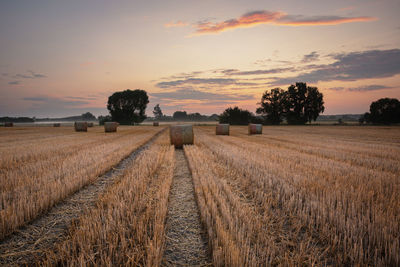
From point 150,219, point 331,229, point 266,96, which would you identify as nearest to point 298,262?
point 331,229

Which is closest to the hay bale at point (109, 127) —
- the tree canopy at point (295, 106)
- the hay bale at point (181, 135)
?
the hay bale at point (181, 135)

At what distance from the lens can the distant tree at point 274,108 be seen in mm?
62500

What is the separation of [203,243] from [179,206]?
132cm

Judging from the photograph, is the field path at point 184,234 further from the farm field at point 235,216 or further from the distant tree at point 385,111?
the distant tree at point 385,111

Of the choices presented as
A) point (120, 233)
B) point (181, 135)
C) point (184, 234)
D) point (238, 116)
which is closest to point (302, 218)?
point (184, 234)

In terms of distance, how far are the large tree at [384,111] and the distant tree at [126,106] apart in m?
74.2

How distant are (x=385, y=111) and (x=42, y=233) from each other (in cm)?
8505

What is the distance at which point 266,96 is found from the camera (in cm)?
6519

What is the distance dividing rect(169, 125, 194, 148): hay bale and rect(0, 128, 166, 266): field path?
844cm

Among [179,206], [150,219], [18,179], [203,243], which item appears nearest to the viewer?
[203,243]

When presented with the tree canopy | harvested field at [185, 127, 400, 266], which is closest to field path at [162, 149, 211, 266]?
harvested field at [185, 127, 400, 266]

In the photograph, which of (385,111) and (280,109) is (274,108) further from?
(385,111)

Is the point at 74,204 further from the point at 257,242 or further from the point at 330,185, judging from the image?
the point at 330,185

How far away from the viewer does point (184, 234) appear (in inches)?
112
